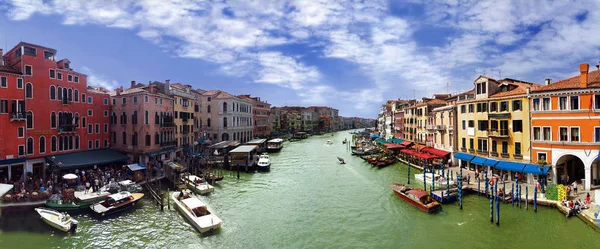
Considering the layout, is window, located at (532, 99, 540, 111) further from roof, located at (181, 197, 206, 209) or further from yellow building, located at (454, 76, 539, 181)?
roof, located at (181, 197, 206, 209)

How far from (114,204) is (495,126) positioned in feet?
116

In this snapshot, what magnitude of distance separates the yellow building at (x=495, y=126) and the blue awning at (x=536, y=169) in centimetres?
56

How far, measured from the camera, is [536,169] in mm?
27078

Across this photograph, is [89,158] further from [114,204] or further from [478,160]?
[478,160]

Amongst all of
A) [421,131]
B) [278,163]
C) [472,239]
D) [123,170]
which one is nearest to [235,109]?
[278,163]

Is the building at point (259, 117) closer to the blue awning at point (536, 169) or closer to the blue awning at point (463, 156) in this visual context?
the blue awning at point (463, 156)

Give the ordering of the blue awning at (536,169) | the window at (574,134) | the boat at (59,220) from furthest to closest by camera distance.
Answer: the blue awning at (536,169)
the window at (574,134)
the boat at (59,220)

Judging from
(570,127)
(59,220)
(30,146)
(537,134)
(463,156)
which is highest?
(570,127)

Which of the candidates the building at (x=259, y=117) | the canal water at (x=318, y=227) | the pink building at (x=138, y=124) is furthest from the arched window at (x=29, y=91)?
the building at (x=259, y=117)

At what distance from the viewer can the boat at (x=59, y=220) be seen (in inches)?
769

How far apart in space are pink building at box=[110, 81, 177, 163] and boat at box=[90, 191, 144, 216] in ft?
41.9

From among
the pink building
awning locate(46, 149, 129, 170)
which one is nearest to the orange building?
the pink building

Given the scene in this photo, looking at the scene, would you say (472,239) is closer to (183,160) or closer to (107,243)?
(107,243)

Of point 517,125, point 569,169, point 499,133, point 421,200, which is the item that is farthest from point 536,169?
point 421,200
